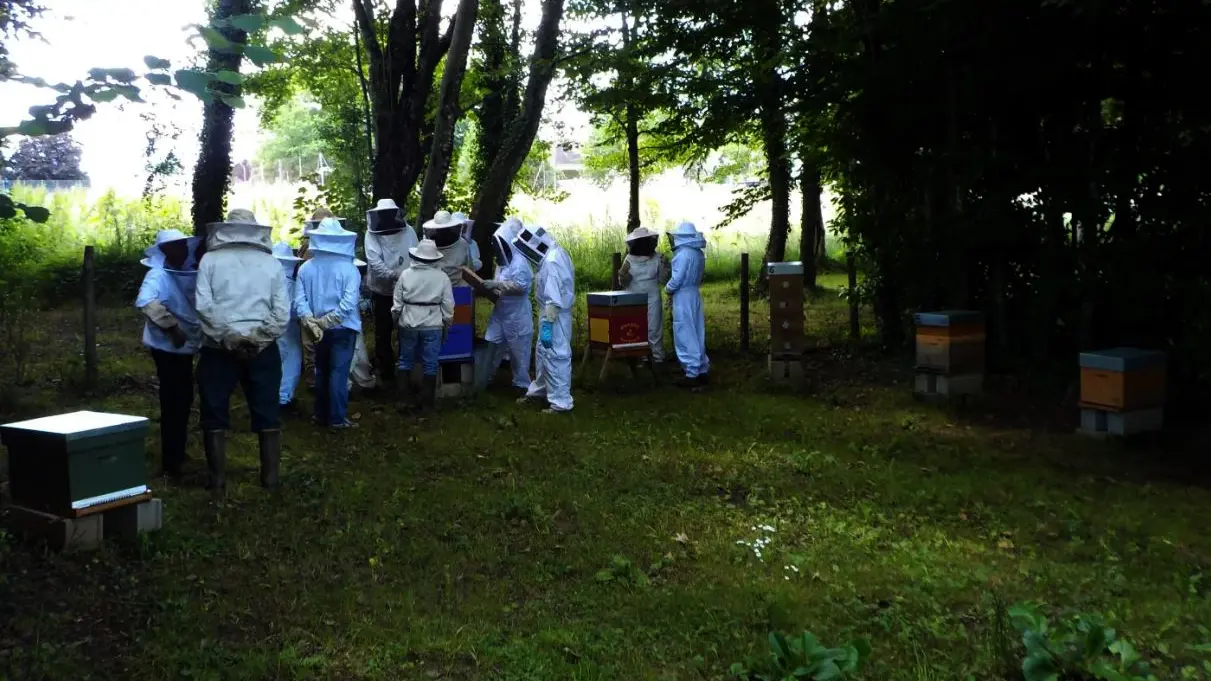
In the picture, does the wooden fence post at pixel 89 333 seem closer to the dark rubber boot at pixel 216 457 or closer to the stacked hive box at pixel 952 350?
the dark rubber boot at pixel 216 457

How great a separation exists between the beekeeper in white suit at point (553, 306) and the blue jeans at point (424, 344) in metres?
1.02

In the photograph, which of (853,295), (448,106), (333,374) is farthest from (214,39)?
(853,295)

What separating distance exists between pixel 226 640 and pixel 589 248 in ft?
57.5

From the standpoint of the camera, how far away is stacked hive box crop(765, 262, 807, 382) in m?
10.2

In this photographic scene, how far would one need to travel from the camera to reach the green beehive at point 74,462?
4988 mm

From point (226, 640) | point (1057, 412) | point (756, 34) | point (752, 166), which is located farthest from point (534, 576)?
point (752, 166)

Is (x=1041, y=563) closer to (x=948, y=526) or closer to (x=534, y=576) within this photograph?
(x=948, y=526)

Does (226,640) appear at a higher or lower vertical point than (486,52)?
lower

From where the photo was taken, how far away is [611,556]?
5496mm

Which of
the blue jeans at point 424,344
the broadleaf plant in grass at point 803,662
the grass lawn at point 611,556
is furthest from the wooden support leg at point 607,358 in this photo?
the broadleaf plant in grass at point 803,662

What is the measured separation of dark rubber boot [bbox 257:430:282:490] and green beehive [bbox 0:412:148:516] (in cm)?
114

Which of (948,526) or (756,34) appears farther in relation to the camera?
(756,34)

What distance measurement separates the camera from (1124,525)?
6.15 meters

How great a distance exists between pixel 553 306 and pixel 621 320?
0.95 m
